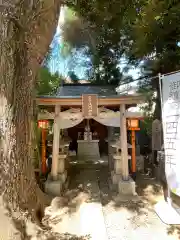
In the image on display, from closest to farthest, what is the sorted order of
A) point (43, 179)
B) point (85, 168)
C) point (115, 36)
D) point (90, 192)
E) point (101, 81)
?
point (90, 192) < point (43, 179) < point (85, 168) < point (115, 36) < point (101, 81)

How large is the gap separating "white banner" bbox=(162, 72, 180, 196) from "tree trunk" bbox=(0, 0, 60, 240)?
2.60 m

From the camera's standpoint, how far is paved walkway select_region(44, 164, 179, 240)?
5246 millimetres

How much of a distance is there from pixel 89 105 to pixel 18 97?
299 centimetres

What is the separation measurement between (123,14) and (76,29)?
22.9 feet

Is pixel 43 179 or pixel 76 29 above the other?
pixel 76 29

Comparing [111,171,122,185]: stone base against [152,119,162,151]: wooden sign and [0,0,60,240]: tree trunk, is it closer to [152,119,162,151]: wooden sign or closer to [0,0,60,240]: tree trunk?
[152,119,162,151]: wooden sign

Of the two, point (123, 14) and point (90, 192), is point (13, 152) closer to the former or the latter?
point (90, 192)

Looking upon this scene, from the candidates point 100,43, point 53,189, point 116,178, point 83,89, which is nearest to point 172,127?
point 116,178

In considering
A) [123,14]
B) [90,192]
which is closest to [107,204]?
[90,192]

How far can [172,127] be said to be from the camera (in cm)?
491

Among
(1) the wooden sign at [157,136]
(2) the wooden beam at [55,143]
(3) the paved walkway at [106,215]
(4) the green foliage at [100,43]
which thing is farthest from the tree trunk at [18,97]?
(4) the green foliage at [100,43]

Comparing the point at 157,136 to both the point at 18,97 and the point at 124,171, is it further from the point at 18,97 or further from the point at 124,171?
the point at 18,97

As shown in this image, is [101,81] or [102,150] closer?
[102,150]

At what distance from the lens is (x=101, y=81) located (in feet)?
52.3
